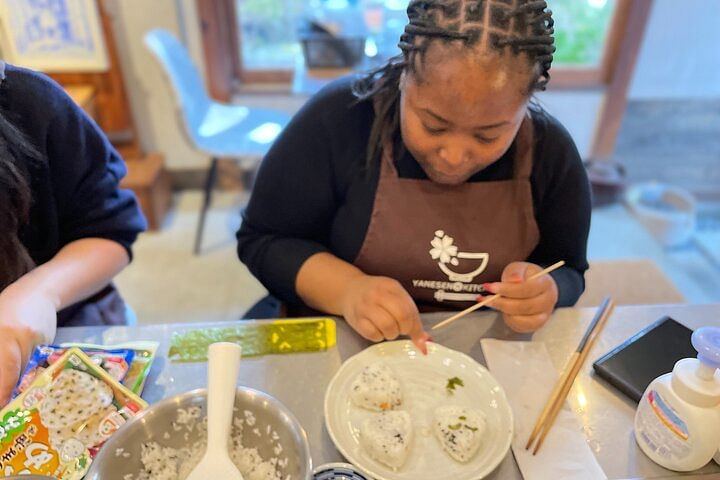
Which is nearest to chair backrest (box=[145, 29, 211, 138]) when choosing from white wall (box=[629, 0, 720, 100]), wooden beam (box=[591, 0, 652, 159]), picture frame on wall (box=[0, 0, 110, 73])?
picture frame on wall (box=[0, 0, 110, 73])

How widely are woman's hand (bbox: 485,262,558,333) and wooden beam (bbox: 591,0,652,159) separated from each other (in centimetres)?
221

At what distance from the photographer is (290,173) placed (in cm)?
108

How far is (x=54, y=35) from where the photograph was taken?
2422 mm

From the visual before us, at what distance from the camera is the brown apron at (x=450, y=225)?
107 cm

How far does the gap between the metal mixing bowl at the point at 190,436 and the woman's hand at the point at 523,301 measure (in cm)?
43

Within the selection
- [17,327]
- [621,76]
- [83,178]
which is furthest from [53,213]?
[621,76]

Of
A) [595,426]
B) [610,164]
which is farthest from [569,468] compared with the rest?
[610,164]

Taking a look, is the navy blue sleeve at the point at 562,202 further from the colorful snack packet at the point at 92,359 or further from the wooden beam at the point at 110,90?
the wooden beam at the point at 110,90

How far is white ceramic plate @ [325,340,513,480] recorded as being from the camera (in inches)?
29.9

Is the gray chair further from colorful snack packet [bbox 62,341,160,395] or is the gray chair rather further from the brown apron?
colorful snack packet [bbox 62,341,160,395]

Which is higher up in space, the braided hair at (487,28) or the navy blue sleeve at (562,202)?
the braided hair at (487,28)

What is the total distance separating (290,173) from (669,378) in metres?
0.70

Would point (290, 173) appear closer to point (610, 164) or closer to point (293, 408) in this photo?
point (293, 408)

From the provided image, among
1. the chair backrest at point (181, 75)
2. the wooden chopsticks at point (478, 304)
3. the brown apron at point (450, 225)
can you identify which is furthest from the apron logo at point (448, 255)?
the chair backrest at point (181, 75)
